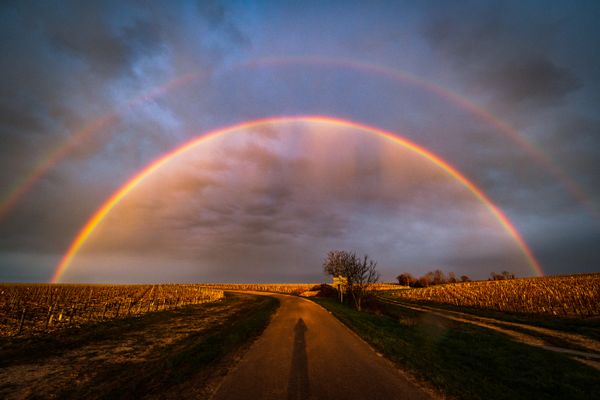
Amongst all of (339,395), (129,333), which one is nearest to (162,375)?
(339,395)

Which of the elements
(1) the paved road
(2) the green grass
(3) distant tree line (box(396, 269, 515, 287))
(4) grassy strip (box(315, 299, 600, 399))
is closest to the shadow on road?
(1) the paved road

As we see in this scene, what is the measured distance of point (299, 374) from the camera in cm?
909

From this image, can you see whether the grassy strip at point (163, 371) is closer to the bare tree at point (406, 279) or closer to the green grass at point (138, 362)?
the green grass at point (138, 362)

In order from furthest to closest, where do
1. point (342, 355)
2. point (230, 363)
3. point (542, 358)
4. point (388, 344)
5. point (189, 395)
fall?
point (388, 344), point (542, 358), point (342, 355), point (230, 363), point (189, 395)

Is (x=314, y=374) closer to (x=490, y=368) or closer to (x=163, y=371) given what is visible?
(x=163, y=371)

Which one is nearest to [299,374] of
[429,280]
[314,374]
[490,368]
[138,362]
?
[314,374]

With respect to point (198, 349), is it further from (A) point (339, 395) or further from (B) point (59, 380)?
(A) point (339, 395)

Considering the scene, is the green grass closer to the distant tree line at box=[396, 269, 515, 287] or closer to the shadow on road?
the shadow on road

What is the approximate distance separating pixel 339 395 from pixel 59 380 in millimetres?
9050

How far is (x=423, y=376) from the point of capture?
918cm

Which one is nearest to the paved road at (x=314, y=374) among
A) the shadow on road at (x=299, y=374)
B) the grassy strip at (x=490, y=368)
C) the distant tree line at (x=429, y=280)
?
the shadow on road at (x=299, y=374)

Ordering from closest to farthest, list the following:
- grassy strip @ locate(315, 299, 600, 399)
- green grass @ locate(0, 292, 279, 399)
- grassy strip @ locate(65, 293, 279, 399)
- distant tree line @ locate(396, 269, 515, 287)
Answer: grassy strip @ locate(65, 293, 279, 399) → green grass @ locate(0, 292, 279, 399) → grassy strip @ locate(315, 299, 600, 399) → distant tree line @ locate(396, 269, 515, 287)

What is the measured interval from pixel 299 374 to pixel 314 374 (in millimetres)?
466

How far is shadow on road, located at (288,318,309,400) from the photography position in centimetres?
746
